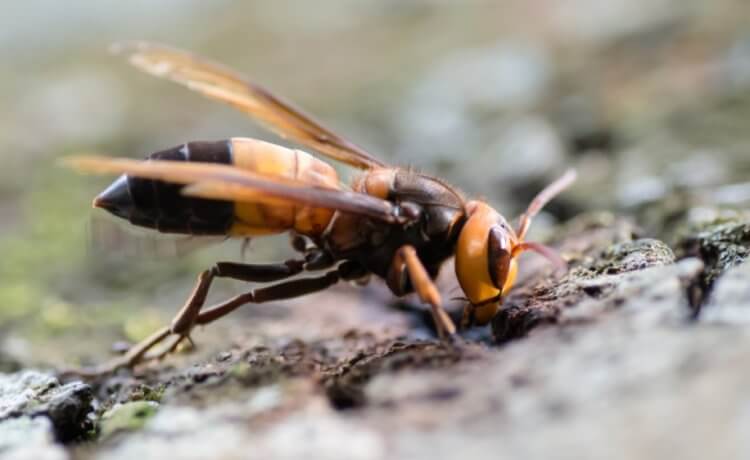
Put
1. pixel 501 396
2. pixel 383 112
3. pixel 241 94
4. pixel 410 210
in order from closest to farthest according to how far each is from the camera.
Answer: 1. pixel 501 396
2. pixel 410 210
3. pixel 241 94
4. pixel 383 112

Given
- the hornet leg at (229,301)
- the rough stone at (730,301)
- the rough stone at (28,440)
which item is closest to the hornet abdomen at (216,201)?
the hornet leg at (229,301)

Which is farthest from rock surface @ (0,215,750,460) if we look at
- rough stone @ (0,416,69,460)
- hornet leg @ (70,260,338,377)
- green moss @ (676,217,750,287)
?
hornet leg @ (70,260,338,377)

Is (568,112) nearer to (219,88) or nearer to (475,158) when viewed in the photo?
(475,158)

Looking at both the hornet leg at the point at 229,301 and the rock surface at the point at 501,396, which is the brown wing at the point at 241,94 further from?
the rock surface at the point at 501,396

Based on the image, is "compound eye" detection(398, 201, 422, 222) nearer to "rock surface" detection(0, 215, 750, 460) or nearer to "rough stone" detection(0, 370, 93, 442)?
"rock surface" detection(0, 215, 750, 460)

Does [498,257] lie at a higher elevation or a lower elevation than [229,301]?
higher

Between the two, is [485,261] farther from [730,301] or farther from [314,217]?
[730,301]

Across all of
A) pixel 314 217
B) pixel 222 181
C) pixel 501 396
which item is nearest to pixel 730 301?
pixel 501 396
